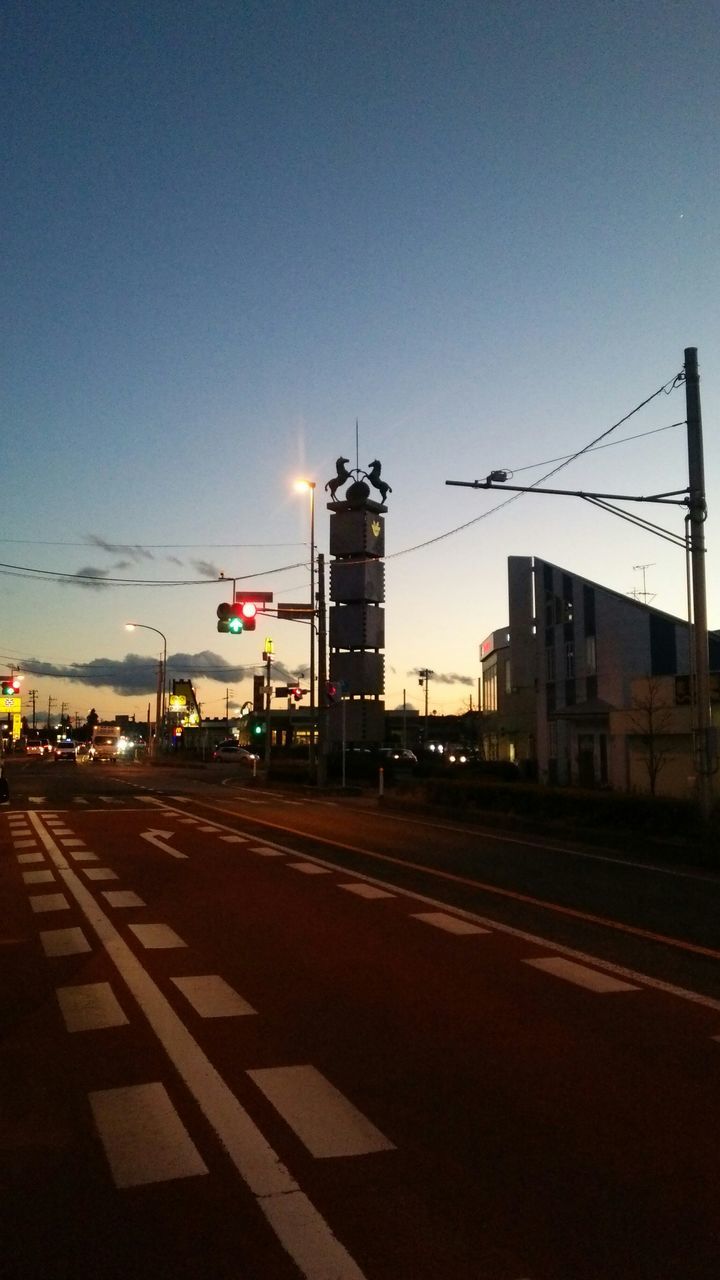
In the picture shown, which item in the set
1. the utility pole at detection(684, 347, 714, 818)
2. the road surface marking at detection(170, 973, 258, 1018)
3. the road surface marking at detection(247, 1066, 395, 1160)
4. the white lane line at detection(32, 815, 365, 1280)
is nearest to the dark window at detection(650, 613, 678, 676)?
the utility pole at detection(684, 347, 714, 818)

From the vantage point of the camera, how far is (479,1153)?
494cm

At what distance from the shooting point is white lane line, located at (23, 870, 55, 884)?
14.6m

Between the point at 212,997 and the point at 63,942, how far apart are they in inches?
112

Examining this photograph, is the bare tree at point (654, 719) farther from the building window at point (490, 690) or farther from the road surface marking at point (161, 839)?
the building window at point (490, 690)

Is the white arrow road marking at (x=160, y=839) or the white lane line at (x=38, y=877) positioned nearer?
the white lane line at (x=38, y=877)

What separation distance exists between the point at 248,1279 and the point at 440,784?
25.8 metres

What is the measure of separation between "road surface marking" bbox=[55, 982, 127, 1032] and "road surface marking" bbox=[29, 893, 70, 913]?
4.08m

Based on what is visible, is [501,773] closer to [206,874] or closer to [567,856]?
[567,856]

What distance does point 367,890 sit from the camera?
13523 millimetres

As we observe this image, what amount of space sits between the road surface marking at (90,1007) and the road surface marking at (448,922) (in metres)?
3.73

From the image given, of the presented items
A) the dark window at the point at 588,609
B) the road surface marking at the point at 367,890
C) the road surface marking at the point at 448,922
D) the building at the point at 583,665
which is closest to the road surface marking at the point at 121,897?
the road surface marking at the point at 367,890

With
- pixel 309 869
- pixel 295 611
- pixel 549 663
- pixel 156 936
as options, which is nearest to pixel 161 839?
pixel 309 869

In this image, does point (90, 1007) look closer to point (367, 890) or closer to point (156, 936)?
point (156, 936)

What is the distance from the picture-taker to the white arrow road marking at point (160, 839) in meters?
18.4
